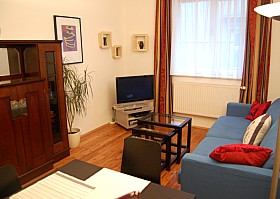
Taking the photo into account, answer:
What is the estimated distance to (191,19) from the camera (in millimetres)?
4309

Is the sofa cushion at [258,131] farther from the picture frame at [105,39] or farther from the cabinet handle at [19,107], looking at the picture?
the picture frame at [105,39]

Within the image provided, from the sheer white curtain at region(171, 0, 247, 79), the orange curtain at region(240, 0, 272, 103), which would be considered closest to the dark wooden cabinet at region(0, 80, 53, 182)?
the sheer white curtain at region(171, 0, 247, 79)

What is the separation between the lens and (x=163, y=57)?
15.3ft

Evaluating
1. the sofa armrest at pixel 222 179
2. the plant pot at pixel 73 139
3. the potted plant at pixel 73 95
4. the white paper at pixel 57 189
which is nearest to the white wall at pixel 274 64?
the sofa armrest at pixel 222 179

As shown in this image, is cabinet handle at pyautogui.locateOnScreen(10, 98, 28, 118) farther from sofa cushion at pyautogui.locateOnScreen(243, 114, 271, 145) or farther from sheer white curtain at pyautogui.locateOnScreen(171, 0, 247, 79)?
sheer white curtain at pyautogui.locateOnScreen(171, 0, 247, 79)

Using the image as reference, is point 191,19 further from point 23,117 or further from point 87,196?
point 87,196

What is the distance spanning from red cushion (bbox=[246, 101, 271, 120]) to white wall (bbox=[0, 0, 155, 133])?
84.1 inches

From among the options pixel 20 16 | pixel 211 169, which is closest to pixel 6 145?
pixel 20 16

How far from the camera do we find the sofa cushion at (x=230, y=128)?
9.96 feet


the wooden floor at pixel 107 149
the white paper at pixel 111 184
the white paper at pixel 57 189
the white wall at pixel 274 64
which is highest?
the white wall at pixel 274 64

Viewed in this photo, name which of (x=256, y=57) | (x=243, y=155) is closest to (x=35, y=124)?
(x=243, y=155)

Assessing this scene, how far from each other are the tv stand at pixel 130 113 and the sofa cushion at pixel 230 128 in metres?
1.52

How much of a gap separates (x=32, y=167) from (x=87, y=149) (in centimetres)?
100

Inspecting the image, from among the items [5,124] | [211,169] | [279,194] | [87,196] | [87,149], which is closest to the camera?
[87,196]
